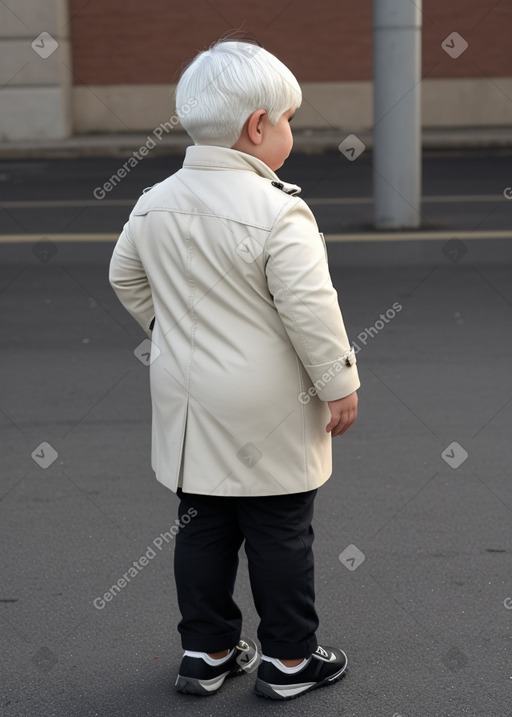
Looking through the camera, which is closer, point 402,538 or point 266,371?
point 266,371

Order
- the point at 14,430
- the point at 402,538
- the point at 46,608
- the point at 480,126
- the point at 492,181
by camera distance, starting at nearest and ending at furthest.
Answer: the point at 46,608 < the point at 402,538 < the point at 14,430 < the point at 492,181 < the point at 480,126

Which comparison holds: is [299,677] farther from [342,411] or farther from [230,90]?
[230,90]

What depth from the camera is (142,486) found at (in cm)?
418

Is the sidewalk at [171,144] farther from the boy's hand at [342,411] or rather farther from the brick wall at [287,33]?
the boy's hand at [342,411]

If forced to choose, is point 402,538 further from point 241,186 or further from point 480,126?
point 480,126

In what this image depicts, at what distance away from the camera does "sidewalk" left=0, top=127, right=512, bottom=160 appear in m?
17.0

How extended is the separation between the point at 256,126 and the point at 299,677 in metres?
1.37

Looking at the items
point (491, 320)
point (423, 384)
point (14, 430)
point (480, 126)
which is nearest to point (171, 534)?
point (14, 430)

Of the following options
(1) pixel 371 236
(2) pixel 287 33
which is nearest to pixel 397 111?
(1) pixel 371 236

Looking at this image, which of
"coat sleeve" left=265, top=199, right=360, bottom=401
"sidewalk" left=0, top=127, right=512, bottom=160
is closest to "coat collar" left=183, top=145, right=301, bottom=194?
"coat sleeve" left=265, top=199, right=360, bottom=401

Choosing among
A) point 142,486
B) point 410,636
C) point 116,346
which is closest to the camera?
point 410,636

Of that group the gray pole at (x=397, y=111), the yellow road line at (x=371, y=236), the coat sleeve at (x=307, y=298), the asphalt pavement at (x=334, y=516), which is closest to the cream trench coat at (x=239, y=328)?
the coat sleeve at (x=307, y=298)

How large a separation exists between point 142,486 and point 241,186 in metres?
1.90

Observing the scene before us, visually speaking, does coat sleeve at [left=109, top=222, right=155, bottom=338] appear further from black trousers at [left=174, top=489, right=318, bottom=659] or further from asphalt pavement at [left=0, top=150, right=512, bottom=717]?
asphalt pavement at [left=0, top=150, right=512, bottom=717]
